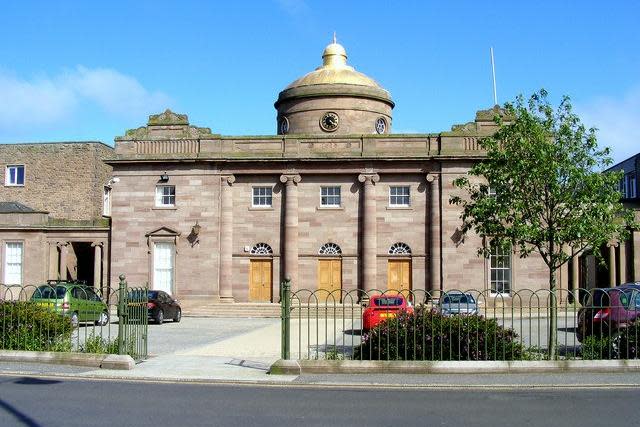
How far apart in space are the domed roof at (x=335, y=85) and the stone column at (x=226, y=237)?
759 cm

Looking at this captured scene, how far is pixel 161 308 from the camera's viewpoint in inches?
1226

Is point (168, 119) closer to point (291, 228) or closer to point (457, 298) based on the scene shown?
point (291, 228)

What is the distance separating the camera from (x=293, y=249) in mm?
37781

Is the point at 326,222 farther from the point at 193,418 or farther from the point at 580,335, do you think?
the point at 193,418

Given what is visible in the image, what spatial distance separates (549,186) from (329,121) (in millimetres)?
24835

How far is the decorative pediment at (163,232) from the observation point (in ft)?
125

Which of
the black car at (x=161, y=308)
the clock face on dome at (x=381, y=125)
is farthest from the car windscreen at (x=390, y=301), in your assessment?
the clock face on dome at (x=381, y=125)

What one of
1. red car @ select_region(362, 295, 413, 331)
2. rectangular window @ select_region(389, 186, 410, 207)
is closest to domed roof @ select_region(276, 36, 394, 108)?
rectangular window @ select_region(389, 186, 410, 207)

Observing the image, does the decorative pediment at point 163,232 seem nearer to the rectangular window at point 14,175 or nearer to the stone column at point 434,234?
the stone column at point 434,234

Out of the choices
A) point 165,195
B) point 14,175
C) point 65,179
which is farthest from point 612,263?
point 14,175

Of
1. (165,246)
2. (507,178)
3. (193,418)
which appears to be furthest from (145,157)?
(193,418)

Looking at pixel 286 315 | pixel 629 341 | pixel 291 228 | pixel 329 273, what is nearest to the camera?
pixel 286 315

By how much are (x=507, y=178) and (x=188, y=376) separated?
27.9 feet

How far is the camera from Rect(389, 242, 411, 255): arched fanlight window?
3756cm
